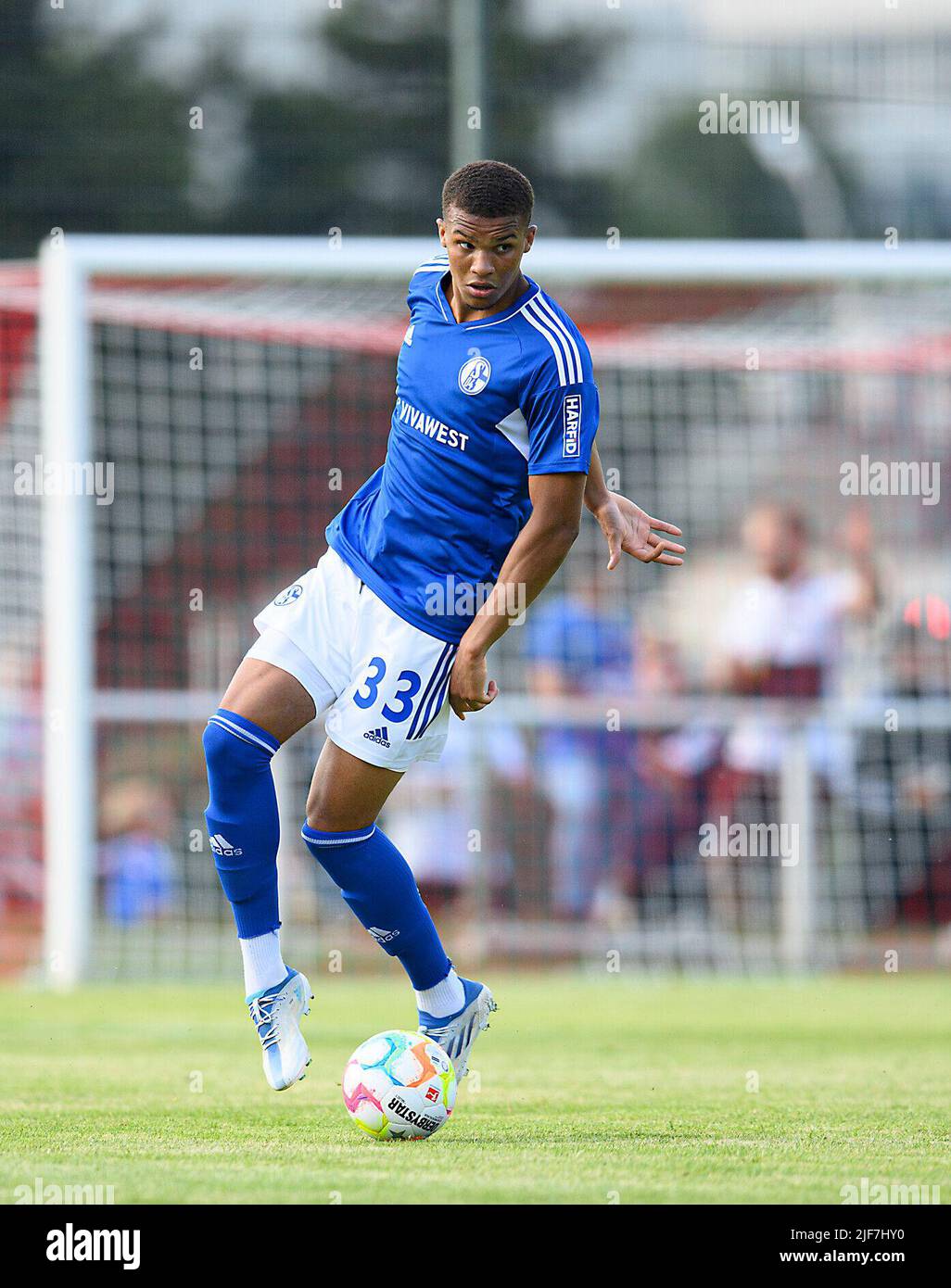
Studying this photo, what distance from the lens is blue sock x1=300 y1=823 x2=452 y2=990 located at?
210 inches

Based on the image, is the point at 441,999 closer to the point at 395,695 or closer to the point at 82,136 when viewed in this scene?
the point at 395,695

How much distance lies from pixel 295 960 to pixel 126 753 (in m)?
1.59

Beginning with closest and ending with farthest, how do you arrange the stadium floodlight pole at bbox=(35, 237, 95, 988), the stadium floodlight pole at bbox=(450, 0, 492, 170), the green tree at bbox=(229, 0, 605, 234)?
1. the stadium floodlight pole at bbox=(35, 237, 95, 988)
2. the stadium floodlight pole at bbox=(450, 0, 492, 170)
3. the green tree at bbox=(229, 0, 605, 234)

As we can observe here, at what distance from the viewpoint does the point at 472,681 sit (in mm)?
5094

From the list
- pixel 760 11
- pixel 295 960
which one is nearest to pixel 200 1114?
pixel 295 960

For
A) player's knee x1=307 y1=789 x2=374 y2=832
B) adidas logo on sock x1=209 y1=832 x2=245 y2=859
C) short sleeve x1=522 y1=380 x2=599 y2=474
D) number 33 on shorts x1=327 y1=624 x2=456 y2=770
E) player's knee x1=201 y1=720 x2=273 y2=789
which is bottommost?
adidas logo on sock x1=209 y1=832 x2=245 y2=859

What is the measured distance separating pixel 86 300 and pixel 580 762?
3911mm

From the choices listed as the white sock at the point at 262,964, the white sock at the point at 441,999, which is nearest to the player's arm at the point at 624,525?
the white sock at the point at 441,999

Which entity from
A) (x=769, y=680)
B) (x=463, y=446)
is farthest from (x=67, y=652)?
(x=463, y=446)

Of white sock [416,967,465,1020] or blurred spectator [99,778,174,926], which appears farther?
blurred spectator [99,778,174,926]

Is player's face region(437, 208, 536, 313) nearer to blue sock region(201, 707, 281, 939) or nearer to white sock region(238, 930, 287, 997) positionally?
blue sock region(201, 707, 281, 939)

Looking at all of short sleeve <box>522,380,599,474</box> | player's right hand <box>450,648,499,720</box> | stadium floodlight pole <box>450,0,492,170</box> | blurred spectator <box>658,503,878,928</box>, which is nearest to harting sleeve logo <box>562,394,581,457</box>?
short sleeve <box>522,380,599,474</box>

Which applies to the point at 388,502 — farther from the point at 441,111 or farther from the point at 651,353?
the point at 441,111

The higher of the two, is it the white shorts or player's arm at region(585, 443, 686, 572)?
player's arm at region(585, 443, 686, 572)
